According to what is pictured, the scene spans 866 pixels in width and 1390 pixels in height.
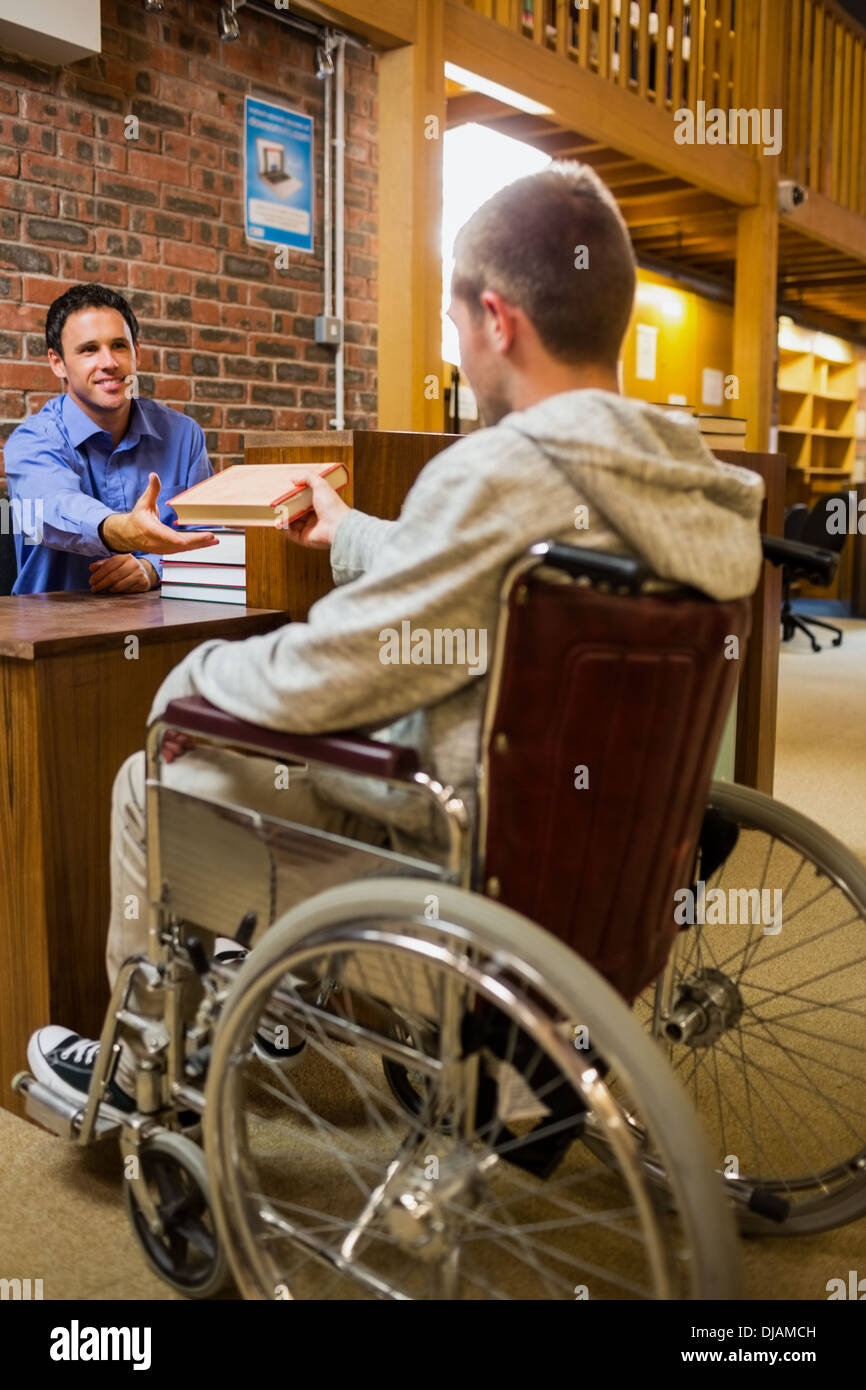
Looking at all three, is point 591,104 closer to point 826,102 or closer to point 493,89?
point 493,89

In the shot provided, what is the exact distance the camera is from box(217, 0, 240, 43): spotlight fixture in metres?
3.88

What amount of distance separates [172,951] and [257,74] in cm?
A: 376

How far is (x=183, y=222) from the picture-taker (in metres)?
3.91

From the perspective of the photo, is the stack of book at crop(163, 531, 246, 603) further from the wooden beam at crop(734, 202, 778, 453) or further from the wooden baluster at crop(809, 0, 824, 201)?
the wooden baluster at crop(809, 0, 824, 201)

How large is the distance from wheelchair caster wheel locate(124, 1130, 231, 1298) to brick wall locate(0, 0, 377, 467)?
2.61 meters

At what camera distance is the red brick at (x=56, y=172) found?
11.2 ft

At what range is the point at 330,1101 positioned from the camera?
180 centimetres

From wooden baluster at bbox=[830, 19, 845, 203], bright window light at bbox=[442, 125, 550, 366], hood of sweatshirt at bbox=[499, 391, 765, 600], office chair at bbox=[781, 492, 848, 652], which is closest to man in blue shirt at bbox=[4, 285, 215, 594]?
hood of sweatshirt at bbox=[499, 391, 765, 600]

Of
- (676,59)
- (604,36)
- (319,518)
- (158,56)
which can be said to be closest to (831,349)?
(676,59)

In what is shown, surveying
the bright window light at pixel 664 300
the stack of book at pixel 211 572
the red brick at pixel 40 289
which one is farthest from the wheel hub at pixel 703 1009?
the bright window light at pixel 664 300

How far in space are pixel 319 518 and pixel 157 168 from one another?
2711 mm

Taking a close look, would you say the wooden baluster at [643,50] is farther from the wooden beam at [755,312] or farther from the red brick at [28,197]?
the red brick at [28,197]
